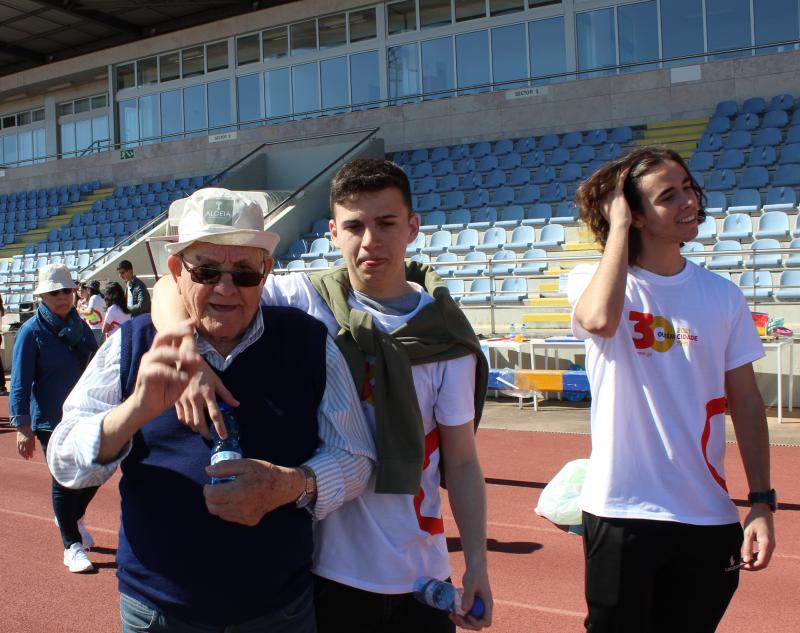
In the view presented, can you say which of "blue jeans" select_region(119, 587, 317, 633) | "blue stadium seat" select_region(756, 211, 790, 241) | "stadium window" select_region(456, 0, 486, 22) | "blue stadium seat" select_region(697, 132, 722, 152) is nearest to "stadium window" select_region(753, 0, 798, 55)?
"blue stadium seat" select_region(697, 132, 722, 152)

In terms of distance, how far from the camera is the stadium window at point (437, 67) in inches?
914

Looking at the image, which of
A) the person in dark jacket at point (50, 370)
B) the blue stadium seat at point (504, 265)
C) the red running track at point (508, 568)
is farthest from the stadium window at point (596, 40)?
the person in dark jacket at point (50, 370)

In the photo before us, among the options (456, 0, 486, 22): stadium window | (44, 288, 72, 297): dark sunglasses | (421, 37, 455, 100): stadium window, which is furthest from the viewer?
(421, 37, 455, 100): stadium window

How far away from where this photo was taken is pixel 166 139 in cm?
2889

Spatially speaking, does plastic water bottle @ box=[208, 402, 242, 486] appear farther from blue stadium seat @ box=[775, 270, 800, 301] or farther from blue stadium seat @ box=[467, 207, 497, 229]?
blue stadium seat @ box=[467, 207, 497, 229]

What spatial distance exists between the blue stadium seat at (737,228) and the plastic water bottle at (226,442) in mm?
12890

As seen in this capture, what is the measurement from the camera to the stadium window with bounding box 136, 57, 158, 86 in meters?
28.9

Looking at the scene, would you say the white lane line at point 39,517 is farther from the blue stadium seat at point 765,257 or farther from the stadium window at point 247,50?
the stadium window at point 247,50

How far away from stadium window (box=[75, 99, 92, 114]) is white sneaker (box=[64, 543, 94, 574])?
29530 millimetres

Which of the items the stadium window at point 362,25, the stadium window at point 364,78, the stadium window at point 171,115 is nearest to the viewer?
the stadium window at point 364,78

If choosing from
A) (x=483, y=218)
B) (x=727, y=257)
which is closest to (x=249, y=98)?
(x=483, y=218)

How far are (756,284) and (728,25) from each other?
10.6 m

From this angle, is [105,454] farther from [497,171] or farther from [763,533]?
[497,171]

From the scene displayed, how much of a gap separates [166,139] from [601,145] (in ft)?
53.1
